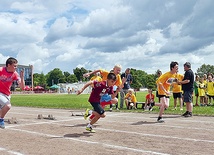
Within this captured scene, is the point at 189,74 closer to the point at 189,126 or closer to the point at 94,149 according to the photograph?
the point at 189,126

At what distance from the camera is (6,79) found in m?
8.77

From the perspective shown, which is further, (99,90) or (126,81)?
(126,81)

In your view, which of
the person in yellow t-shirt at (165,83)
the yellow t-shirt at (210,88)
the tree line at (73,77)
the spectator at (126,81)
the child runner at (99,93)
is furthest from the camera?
the tree line at (73,77)

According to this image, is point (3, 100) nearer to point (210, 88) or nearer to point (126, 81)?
point (126, 81)

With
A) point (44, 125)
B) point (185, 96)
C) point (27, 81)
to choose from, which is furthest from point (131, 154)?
point (27, 81)

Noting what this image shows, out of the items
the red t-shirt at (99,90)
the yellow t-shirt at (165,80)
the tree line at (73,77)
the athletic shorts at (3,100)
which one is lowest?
the athletic shorts at (3,100)

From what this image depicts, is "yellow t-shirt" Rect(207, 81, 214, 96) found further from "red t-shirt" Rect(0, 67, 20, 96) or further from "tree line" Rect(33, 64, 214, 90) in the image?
"tree line" Rect(33, 64, 214, 90)

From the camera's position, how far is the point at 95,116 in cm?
839

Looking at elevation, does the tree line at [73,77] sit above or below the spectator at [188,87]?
above

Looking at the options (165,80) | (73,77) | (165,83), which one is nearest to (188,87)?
(165,83)

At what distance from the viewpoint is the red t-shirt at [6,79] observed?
28.7 ft

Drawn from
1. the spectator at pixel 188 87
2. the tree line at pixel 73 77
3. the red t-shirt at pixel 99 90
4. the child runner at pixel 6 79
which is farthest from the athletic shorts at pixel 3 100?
the tree line at pixel 73 77

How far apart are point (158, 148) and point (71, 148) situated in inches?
72.3

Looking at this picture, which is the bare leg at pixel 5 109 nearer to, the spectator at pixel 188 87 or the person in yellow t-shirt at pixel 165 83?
the person in yellow t-shirt at pixel 165 83
